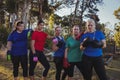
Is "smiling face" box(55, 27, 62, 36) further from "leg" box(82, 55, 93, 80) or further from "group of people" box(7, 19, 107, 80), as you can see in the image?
"leg" box(82, 55, 93, 80)

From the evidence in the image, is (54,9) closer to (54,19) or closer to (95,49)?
(54,19)

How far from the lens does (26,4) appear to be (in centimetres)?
2202

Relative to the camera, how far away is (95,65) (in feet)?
24.9

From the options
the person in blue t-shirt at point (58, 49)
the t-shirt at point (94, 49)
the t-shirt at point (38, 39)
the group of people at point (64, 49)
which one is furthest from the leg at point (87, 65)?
the t-shirt at point (38, 39)

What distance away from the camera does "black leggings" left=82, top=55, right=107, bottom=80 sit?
7.48 meters

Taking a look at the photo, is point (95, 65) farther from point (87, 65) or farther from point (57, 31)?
point (57, 31)

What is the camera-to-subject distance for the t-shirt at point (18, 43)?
868 cm

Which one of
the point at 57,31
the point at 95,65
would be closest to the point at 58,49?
the point at 57,31

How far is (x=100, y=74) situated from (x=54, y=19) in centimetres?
3963

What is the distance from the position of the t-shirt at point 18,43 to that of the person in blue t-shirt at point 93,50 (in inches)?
68.0

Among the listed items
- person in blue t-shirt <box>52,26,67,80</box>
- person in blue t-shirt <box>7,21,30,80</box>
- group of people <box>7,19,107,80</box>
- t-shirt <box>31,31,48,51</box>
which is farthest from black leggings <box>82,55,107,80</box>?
person in blue t-shirt <box>7,21,30,80</box>

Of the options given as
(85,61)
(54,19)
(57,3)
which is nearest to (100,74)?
(85,61)

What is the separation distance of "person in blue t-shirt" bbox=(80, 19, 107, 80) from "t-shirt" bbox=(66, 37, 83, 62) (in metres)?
0.60

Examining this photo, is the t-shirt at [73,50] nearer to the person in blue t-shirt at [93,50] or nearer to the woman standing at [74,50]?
the woman standing at [74,50]
